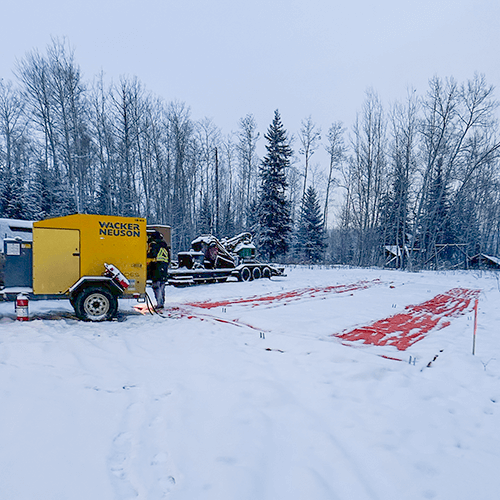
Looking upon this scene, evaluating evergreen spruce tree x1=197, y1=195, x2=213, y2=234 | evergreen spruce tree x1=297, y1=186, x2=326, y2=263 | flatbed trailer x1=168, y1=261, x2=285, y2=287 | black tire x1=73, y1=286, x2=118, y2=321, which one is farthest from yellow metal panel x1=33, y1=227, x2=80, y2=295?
evergreen spruce tree x1=297, y1=186, x2=326, y2=263

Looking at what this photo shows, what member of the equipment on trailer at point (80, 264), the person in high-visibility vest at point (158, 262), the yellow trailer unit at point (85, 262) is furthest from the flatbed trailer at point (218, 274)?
the yellow trailer unit at point (85, 262)

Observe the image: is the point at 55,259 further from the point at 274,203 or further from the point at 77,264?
the point at 274,203

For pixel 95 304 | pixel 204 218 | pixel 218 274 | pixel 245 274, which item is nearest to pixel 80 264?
pixel 95 304

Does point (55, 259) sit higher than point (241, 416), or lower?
higher

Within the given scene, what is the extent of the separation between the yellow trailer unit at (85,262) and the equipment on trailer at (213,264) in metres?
5.69

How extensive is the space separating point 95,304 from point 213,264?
829 centimetres

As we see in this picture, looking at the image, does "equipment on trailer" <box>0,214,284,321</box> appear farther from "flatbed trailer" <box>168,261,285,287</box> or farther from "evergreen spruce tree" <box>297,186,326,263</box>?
"evergreen spruce tree" <box>297,186,326,263</box>

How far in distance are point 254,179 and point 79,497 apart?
4308cm

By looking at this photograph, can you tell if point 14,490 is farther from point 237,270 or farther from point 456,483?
point 237,270

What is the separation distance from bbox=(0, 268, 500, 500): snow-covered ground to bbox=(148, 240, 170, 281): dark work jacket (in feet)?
8.65

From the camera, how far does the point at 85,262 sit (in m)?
7.52

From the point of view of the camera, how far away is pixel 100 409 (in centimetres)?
329

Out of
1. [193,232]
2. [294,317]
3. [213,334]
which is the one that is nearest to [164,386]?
[213,334]

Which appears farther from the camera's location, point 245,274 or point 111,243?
point 245,274
